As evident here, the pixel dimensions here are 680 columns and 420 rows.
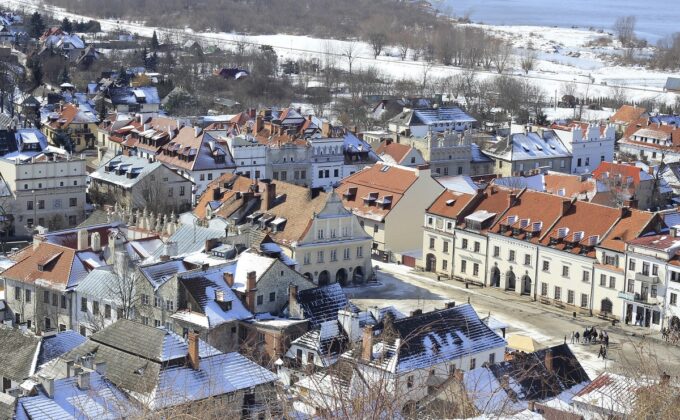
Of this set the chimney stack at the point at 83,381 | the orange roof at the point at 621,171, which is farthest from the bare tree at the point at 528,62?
the chimney stack at the point at 83,381

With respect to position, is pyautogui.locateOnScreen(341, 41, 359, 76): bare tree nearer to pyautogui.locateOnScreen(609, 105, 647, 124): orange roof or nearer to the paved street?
pyautogui.locateOnScreen(609, 105, 647, 124): orange roof

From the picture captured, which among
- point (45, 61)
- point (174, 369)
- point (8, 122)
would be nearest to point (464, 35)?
point (45, 61)

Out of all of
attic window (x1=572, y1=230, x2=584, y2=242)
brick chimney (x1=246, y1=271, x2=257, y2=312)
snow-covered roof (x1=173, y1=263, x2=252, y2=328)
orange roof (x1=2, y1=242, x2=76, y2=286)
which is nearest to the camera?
snow-covered roof (x1=173, y1=263, x2=252, y2=328)

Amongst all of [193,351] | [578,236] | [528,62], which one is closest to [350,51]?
[528,62]

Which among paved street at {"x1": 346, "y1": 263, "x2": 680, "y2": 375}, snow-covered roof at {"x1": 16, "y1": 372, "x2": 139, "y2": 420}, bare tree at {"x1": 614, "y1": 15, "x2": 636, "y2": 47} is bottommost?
paved street at {"x1": 346, "y1": 263, "x2": 680, "y2": 375}

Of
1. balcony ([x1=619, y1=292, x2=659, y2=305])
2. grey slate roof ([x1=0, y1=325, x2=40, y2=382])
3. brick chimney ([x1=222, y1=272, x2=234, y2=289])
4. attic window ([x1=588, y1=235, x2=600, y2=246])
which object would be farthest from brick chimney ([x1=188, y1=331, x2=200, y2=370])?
attic window ([x1=588, y1=235, x2=600, y2=246])

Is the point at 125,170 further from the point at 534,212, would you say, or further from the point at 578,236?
the point at 578,236
